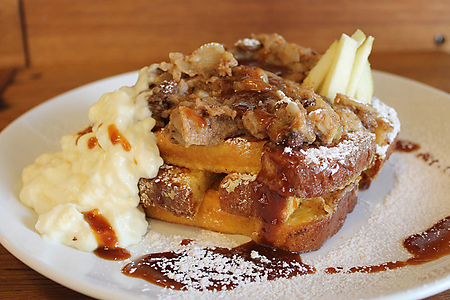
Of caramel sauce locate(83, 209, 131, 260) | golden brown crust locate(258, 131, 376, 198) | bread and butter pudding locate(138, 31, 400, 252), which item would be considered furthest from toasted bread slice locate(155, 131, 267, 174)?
caramel sauce locate(83, 209, 131, 260)

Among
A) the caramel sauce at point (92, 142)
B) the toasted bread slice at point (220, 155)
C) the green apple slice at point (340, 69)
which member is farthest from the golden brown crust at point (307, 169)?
the caramel sauce at point (92, 142)

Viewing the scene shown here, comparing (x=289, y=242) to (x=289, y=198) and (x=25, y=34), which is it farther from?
(x=25, y=34)

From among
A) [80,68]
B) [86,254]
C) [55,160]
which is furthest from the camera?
[80,68]

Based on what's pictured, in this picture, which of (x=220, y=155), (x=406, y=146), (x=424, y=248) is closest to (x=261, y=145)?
(x=220, y=155)

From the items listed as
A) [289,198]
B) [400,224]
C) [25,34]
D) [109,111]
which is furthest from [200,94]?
[25,34]

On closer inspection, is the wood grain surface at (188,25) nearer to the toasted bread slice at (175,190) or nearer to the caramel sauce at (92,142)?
the caramel sauce at (92,142)

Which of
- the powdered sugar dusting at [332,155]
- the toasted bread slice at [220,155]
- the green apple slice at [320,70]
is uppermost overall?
the green apple slice at [320,70]
